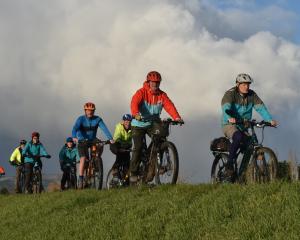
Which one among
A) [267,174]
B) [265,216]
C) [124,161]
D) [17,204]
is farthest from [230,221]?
[124,161]

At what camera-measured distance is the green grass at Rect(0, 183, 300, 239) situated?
281 inches

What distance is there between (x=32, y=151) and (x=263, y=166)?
11834 millimetres

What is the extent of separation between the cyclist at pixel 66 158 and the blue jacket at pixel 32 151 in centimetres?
63

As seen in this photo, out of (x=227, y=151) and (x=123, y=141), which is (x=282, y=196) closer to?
(x=227, y=151)

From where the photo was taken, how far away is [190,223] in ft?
26.1

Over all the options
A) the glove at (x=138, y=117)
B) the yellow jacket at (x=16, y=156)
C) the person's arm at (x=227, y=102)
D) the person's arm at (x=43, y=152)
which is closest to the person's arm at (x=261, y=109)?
the person's arm at (x=227, y=102)

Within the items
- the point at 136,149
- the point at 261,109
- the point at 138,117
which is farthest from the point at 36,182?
the point at 261,109

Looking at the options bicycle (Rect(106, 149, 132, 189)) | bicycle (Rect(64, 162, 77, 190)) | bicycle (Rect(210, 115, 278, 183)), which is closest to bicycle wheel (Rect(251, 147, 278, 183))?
bicycle (Rect(210, 115, 278, 183))

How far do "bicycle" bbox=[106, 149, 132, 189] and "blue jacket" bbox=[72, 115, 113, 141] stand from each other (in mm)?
870

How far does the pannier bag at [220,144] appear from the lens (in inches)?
499

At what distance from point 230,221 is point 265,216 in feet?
1.63

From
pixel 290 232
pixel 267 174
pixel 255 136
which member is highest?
pixel 255 136

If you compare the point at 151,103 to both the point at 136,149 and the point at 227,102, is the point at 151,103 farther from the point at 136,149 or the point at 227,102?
the point at 227,102

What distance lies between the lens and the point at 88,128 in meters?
16.6
